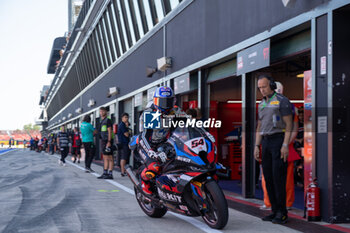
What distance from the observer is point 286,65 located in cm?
1047

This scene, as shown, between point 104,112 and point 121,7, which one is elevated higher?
point 121,7

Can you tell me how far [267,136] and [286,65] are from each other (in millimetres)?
4881

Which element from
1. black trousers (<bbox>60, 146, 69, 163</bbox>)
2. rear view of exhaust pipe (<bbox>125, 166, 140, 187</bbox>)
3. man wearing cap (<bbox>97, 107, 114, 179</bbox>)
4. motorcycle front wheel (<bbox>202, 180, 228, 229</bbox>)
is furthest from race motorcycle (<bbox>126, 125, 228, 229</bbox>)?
black trousers (<bbox>60, 146, 69, 163</bbox>)

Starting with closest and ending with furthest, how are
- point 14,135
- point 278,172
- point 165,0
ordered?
point 278,172, point 165,0, point 14,135

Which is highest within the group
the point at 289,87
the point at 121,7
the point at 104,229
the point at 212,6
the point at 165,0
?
the point at 121,7

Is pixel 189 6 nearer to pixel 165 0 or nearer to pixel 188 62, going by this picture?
pixel 188 62

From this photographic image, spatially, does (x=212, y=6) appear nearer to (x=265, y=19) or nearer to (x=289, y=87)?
(x=265, y=19)

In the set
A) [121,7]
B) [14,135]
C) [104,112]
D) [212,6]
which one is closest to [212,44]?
[212,6]

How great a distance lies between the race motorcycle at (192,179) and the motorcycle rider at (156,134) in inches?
8.8

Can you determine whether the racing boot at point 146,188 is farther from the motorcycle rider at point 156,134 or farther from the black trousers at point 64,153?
the black trousers at point 64,153

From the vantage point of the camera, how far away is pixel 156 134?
18.7 ft

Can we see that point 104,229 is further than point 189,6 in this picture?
No

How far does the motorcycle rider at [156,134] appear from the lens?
562 centimetres

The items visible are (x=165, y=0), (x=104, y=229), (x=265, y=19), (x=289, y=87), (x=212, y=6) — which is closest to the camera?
(x=104, y=229)
